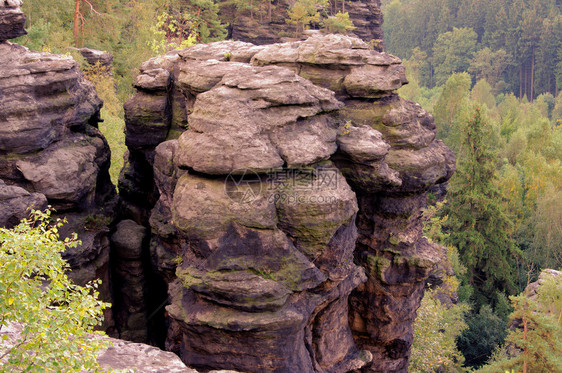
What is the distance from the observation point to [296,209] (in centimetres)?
1302

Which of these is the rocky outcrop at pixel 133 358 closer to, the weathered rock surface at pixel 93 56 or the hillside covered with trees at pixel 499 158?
the hillside covered with trees at pixel 499 158

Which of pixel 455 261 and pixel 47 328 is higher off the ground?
pixel 47 328

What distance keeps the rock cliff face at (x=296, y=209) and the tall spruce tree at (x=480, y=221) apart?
21.9 m

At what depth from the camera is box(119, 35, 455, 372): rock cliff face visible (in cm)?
1262

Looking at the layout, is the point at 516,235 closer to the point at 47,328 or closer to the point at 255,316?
the point at 255,316

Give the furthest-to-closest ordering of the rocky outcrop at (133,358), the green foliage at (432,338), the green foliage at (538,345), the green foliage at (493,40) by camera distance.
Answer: the green foliage at (493,40), the green foliage at (432,338), the green foliage at (538,345), the rocky outcrop at (133,358)

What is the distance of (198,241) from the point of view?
12.7 metres

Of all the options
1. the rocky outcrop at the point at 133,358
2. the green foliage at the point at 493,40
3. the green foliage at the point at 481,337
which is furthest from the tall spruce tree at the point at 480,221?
the green foliage at the point at 493,40

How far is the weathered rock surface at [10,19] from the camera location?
17625 mm

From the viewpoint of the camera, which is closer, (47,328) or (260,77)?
(47,328)

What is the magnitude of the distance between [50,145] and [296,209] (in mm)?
10321

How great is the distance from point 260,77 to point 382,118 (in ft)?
16.0

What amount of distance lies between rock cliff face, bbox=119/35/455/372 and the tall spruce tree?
71.7 ft

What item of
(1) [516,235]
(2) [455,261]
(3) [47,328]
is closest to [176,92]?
(3) [47,328]
